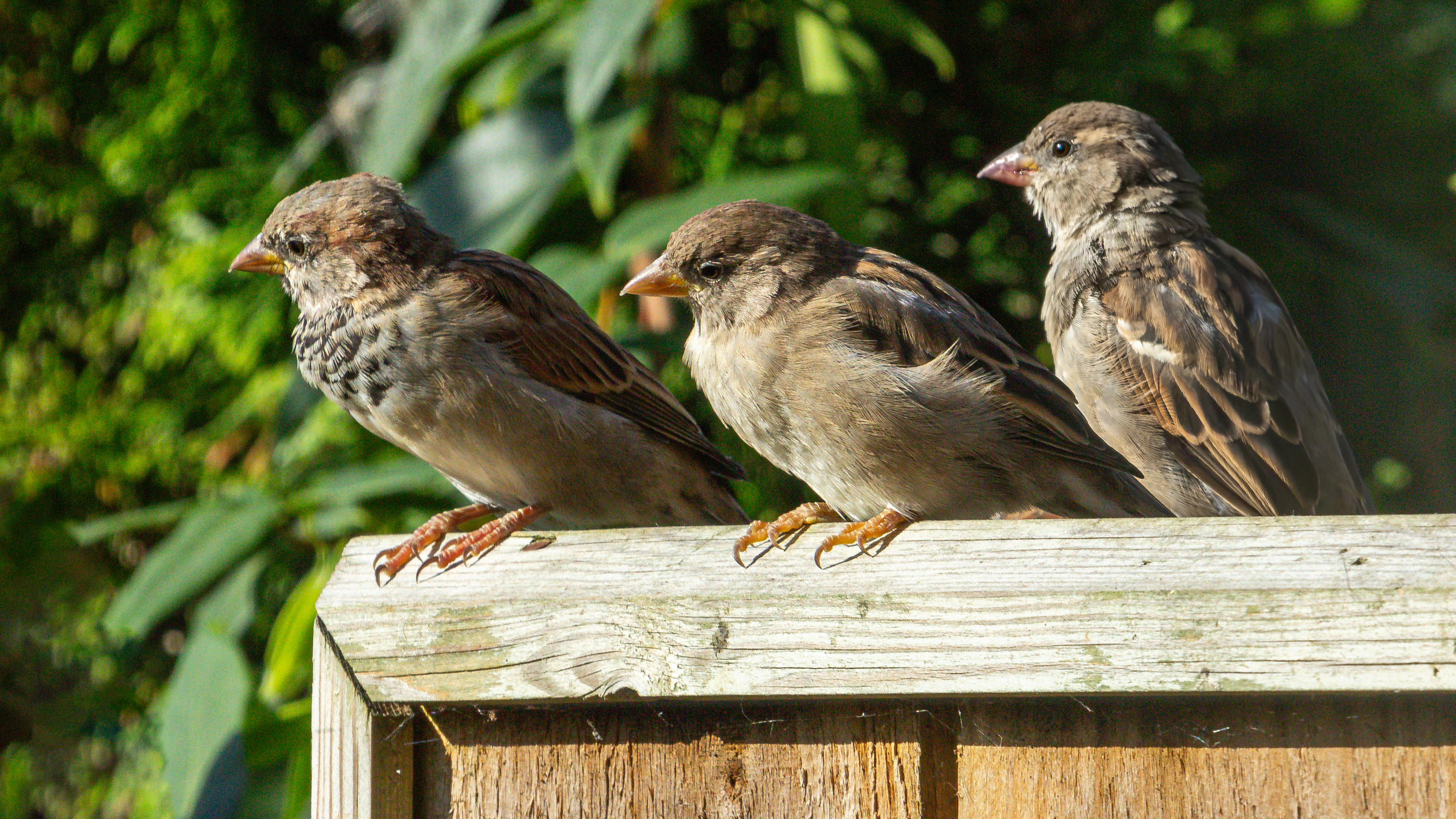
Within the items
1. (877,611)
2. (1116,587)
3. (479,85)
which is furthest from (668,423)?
(479,85)

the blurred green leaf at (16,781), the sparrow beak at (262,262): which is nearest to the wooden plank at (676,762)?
→ the sparrow beak at (262,262)

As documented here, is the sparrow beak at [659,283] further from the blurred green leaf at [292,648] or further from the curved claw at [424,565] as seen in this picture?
the blurred green leaf at [292,648]

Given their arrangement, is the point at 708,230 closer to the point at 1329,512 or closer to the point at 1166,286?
the point at 1166,286

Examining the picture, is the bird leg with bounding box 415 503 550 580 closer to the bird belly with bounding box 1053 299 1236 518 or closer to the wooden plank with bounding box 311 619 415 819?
the wooden plank with bounding box 311 619 415 819

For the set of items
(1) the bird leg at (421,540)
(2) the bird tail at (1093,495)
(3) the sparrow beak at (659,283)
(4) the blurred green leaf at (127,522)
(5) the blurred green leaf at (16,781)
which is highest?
(3) the sparrow beak at (659,283)

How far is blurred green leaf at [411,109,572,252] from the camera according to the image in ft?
→ 10.5

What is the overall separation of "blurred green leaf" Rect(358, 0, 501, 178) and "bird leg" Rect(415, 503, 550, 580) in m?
1.28

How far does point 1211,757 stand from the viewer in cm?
143

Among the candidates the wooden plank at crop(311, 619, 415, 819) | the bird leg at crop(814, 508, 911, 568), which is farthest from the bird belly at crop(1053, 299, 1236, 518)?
the wooden plank at crop(311, 619, 415, 819)

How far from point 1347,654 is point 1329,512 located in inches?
51.1

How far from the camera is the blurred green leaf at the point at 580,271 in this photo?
300 cm

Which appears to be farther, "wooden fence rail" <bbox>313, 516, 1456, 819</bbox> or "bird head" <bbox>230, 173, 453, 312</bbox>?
"bird head" <bbox>230, 173, 453, 312</bbox>

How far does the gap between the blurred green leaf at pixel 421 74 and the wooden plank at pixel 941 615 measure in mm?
1755

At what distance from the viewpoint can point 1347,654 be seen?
1.31m
